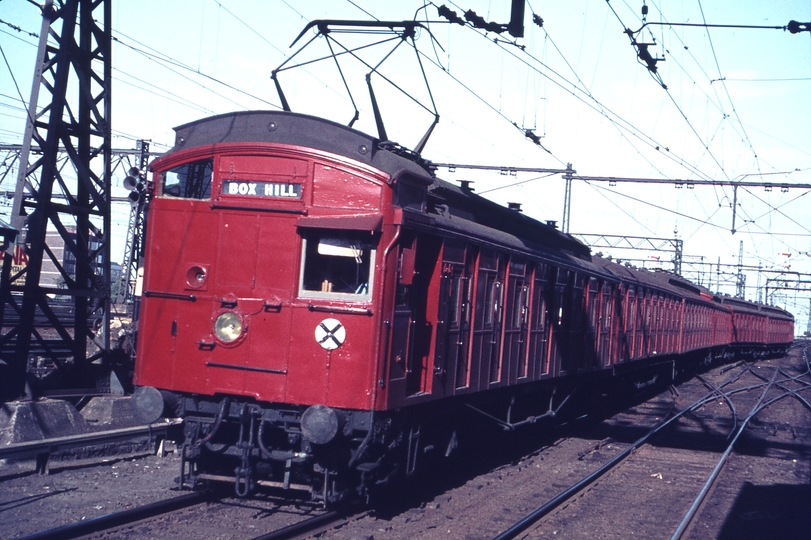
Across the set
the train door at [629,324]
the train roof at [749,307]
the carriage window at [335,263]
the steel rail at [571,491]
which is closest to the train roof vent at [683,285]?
the train door at [629,324]

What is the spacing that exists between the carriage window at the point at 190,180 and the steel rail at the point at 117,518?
Result: 9.93 ft

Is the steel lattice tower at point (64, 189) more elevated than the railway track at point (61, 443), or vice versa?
the steel lattice tower at point (64, 189)

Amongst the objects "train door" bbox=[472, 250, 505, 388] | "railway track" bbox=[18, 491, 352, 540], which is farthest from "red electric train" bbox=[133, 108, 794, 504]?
"train door" bbox=[472, 250, 505, 388]

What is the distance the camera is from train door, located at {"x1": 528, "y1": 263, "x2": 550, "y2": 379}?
11.6 metres

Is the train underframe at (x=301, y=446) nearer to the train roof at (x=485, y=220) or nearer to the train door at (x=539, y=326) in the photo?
the train roof at (x=485, y=220)

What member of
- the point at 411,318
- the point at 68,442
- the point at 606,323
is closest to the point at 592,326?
the point at 606,323

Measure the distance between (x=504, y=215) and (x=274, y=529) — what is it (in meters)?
6.05

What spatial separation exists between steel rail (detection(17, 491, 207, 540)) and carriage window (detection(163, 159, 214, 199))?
3.03 metres

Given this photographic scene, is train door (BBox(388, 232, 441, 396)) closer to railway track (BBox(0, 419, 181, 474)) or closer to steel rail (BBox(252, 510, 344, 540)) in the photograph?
steel rail (BBox(252, 510, 344, 540))

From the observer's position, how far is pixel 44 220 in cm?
1133

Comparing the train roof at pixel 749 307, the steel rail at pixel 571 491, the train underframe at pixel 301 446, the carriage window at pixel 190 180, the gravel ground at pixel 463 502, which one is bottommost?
the gravel ground at pixel 463 502

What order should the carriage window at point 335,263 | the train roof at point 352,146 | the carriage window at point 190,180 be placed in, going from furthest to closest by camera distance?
the carriage window at point 190,180
the train roof at point 352,146
the carriage window at point 335,263

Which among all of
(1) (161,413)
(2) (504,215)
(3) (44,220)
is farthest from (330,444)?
(3) (44,220)

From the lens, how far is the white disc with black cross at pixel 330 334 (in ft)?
24.0
